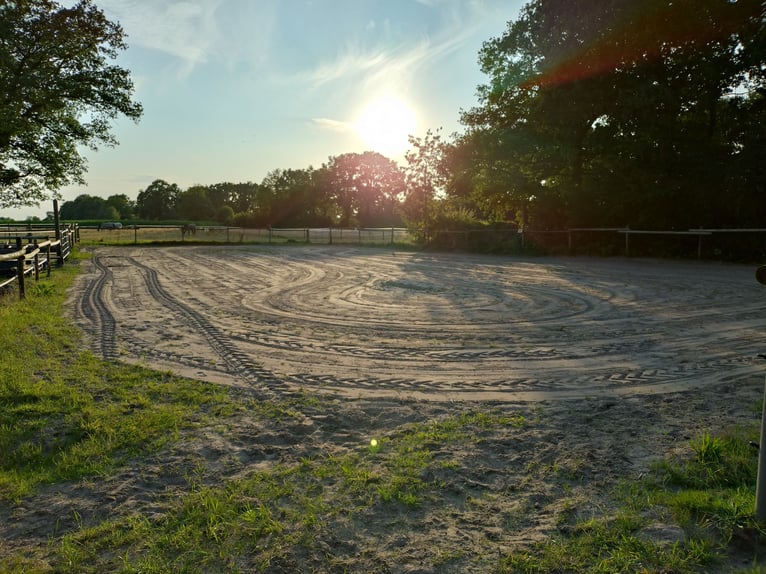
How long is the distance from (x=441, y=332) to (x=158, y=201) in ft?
341

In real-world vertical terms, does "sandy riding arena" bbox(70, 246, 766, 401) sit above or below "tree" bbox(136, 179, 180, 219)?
below

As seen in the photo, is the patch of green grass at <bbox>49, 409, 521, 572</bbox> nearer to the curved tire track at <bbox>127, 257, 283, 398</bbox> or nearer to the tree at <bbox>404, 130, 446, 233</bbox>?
the curved tire track at <bbox>127, 257, 283, 398</bbox>

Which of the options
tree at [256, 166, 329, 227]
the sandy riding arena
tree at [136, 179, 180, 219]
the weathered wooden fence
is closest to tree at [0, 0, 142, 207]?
the sandy riding arena

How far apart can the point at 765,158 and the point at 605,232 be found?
6455mm

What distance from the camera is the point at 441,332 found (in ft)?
25.1

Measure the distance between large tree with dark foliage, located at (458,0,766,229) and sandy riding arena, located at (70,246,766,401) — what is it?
6283 mm

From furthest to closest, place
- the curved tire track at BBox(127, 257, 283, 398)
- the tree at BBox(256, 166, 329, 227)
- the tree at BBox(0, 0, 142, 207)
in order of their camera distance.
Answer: the tree at BBox(256, 166, 329, 227), the tree at BBox(0, 0, 142, 207), the curved tire track at BBox(127, 257, 283, 398)

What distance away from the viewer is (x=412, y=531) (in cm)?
278

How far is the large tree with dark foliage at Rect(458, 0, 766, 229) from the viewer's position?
1834cm

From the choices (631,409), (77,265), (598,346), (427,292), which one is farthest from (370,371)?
(77,265)

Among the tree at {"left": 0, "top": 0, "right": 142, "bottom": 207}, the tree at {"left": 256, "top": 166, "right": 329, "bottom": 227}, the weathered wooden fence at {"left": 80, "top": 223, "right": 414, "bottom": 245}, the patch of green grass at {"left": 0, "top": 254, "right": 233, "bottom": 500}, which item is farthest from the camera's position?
the tree at {"left": 256, "top": 166, "right": 329, "bottom": 227}

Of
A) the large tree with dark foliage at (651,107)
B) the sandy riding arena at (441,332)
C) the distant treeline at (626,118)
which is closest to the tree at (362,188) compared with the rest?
the distant treeline at (626,118)

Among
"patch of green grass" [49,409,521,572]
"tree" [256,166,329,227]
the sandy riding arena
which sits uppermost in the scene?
"tree" [256,166,329,227]

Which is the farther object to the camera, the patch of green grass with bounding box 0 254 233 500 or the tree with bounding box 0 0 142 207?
the tree with bounding box 0 0 142 207
